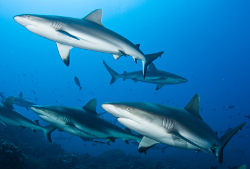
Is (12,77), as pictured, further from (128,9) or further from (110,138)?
(110,138)

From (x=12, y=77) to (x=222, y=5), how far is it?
18169cm

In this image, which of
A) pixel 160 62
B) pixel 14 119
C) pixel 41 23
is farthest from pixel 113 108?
pixel 160 62

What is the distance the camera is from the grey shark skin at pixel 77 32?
3.51 m

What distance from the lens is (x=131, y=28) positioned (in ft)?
307

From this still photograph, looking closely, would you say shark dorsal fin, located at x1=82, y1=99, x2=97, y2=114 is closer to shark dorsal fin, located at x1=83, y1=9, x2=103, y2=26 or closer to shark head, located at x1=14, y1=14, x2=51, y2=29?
shark dorsal fin, located at x1=83, y1=9, x2=103, y2=26

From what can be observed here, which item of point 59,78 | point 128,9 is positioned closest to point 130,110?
point 128,9

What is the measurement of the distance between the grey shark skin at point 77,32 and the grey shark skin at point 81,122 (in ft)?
5.03

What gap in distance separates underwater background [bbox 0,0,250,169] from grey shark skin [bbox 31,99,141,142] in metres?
4.53

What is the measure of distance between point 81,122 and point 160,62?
120885mm

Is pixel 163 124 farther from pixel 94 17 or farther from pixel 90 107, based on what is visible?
pixel 94 17

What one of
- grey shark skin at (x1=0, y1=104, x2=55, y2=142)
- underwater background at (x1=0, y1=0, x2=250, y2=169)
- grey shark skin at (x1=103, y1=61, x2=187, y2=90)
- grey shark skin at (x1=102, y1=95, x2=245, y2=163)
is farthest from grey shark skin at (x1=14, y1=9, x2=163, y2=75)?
underwater background at (x1=0, y1=0, x2=250, y2=169)

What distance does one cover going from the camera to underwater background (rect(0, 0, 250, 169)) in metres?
28.1

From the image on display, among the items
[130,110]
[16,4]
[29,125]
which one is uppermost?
[16,4]

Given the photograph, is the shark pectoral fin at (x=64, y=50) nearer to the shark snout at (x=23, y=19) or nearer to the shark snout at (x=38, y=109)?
the shark snout at (x=23, y=19)
